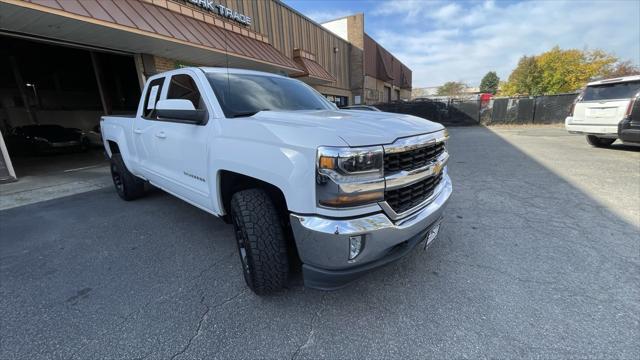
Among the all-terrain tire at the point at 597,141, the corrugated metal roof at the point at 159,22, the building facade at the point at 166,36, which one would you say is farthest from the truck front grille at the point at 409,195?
the all-terrain tire at the point at 597,141

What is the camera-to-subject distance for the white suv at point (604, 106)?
6871mm

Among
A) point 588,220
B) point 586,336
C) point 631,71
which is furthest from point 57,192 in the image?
point 631,71

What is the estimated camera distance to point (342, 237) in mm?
1632

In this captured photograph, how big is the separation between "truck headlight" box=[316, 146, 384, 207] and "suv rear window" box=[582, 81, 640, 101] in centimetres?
918

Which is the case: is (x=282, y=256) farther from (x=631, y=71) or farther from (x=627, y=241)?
(x=631, y=71)

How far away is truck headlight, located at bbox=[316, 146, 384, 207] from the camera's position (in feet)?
5.32

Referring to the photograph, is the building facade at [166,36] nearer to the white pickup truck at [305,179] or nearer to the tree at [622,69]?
the white pickup truck at [305,179]

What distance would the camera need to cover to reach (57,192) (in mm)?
5625

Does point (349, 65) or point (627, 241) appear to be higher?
point (349, 65)

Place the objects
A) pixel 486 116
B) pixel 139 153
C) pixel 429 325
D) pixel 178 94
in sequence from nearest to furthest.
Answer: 1. pixel 429 325
2. pixel 178 94
3. pixel 139 153
4. pixel 486 116

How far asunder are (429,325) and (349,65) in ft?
76.8

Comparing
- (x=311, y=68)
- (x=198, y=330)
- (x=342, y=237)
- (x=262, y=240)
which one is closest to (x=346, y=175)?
(x=342, y=237)

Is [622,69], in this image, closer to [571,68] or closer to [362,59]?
[571,68]

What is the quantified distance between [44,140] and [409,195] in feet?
51.5
